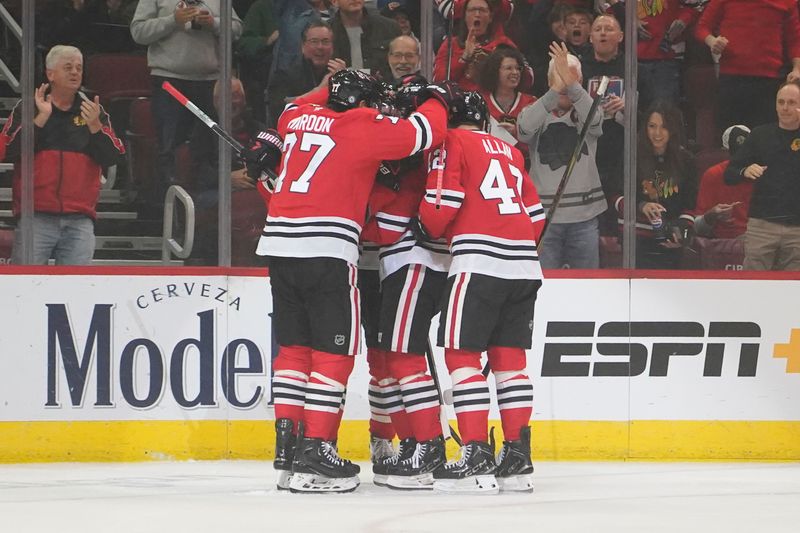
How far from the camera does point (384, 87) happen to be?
5.27 meters

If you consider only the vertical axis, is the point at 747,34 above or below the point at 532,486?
above

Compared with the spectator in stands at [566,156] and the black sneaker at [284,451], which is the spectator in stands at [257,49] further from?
the black sneaker at [284,451]

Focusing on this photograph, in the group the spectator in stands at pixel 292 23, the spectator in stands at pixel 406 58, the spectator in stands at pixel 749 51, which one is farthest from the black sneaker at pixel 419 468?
the spectator in stands at pixel 749 51

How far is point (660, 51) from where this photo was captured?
21.4 ft

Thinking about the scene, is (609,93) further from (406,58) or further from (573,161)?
(406,58)

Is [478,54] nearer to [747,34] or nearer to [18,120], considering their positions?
[747,34]

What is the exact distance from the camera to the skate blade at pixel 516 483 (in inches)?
201

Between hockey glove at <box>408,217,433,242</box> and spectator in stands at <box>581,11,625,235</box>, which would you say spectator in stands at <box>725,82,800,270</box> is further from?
hockey glove at <box>408,217,433,242</box>

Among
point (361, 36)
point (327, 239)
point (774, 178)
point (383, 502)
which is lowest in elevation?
point (383, 502)

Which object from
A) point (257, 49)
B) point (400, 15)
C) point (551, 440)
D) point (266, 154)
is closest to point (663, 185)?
point (551, 440)

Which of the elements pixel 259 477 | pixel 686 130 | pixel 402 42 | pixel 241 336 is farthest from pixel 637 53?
pixel 259 477

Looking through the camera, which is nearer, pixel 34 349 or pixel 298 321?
pixel 298 321

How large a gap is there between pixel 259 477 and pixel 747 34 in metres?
3.03

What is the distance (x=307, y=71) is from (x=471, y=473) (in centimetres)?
228
